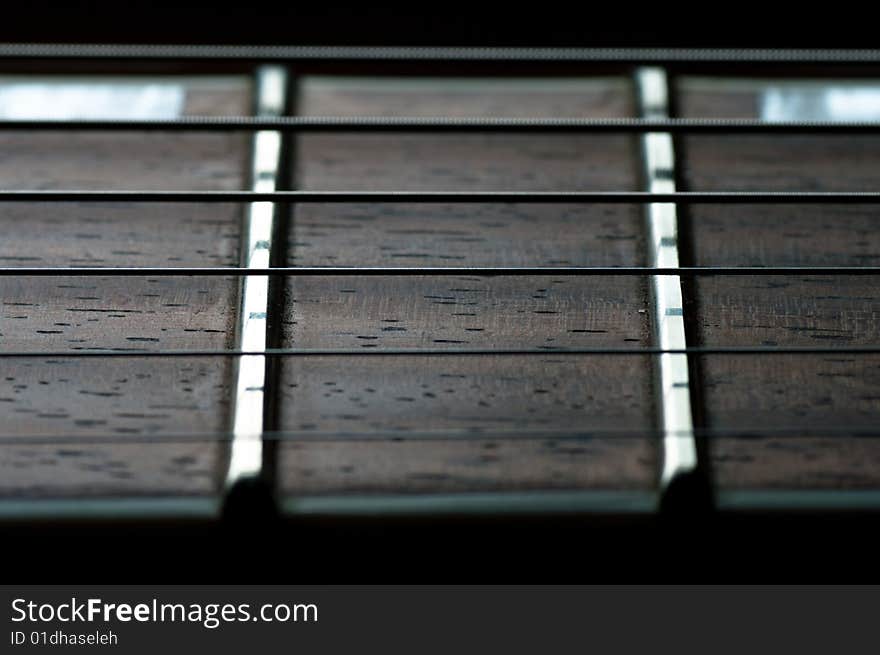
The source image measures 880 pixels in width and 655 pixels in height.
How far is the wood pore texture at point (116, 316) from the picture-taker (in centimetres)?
91

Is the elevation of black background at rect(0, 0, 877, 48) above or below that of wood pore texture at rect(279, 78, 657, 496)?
above

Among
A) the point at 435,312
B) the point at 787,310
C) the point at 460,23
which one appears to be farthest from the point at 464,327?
the point at 460,23

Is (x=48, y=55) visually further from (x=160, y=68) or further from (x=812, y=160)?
(x=812, y=160)

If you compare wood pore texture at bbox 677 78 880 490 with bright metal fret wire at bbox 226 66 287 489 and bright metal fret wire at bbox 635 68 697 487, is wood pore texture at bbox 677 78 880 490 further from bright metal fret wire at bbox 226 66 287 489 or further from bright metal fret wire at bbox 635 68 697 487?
bright metal fret wire at bbox 226 66 287 489

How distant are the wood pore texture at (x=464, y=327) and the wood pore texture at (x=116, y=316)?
7 centimetres

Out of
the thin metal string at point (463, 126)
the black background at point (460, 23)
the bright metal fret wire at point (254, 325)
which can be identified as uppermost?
the black background at point (460, 23)

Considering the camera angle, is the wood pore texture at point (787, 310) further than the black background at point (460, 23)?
No

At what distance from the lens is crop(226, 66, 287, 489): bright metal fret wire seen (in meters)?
0.89

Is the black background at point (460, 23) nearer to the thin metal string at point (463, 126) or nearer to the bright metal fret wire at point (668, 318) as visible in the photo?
the bright metal fret wire at point (668, 318)

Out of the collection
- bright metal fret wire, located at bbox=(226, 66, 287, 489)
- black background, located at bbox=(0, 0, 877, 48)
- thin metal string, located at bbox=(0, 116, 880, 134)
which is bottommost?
bright metal fret wire, located at bbox=(226, 66, 287, 489)

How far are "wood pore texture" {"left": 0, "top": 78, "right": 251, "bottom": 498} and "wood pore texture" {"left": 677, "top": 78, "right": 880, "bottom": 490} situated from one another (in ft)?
1.51

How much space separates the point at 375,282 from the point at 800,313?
0.41 meters

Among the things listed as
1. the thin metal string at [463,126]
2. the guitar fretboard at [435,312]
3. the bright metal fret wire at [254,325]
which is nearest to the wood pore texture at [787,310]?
the guitar fretboard at [435,312]

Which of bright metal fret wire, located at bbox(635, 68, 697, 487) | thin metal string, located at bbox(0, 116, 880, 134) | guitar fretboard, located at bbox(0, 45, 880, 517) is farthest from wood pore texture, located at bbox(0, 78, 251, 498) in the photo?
bright metal fret wire, located at bbox(635, 68, 697, 487)
